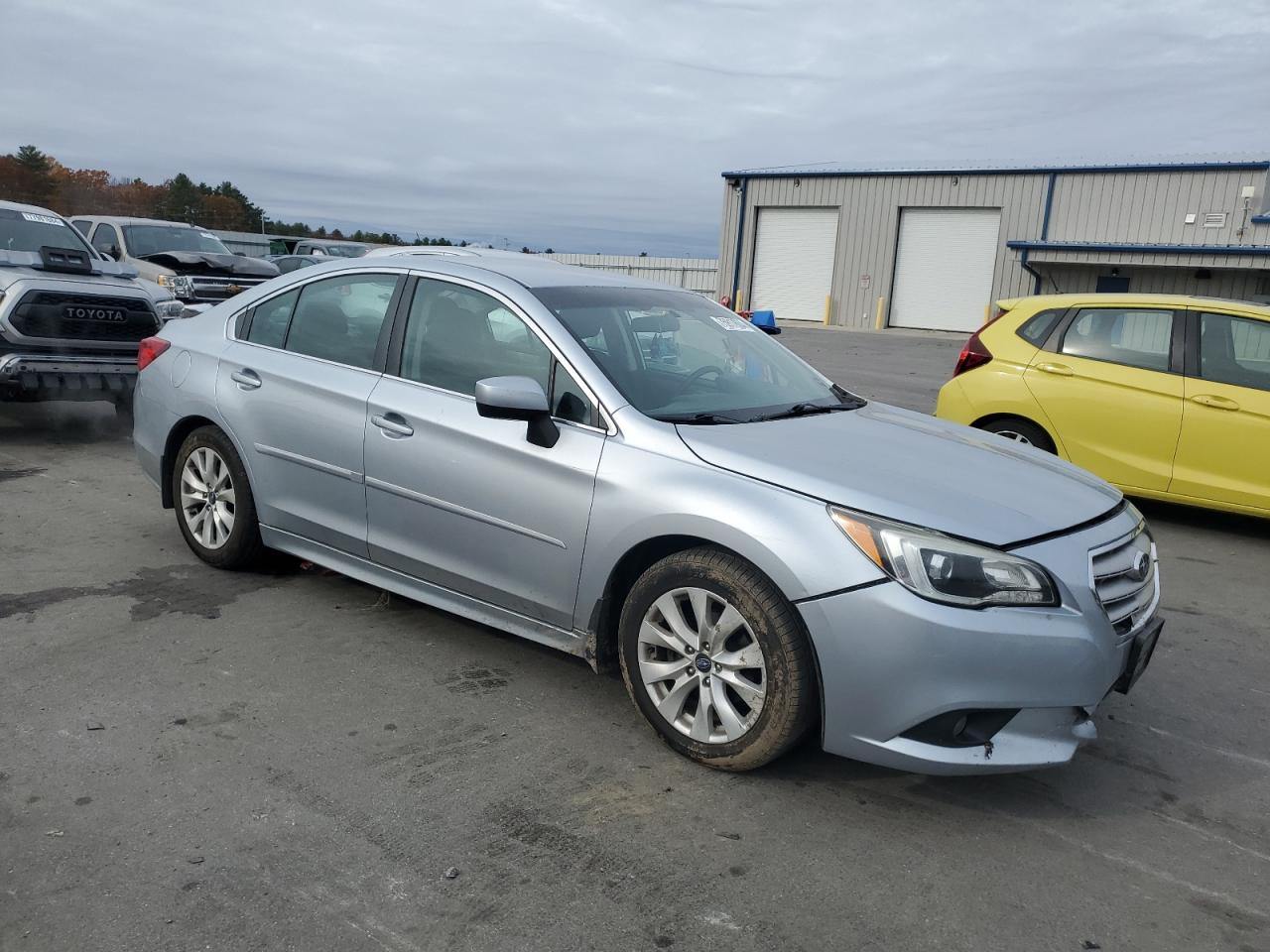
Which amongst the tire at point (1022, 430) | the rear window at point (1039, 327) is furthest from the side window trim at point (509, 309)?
the rear window at point (1039, 327)

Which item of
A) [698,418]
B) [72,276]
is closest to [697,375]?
[698,418]

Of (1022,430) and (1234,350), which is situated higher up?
(1234,350)

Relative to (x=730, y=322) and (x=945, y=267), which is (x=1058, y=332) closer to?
(x=730, y=322)

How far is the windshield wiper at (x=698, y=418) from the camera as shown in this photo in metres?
3.70

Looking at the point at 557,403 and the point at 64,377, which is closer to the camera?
the point at 557,403

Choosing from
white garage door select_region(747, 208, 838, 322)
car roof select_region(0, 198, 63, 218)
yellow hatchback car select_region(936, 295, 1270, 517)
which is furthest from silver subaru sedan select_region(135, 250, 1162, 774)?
white garage door select_region(747, 208, 838, 322)

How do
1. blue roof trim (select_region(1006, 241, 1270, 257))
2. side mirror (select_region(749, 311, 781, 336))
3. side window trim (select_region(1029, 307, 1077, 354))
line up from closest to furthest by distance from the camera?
1. side mirror (select_region(749, 311, 781, 336))
2. side window trim (select_region(1029, 307, 1077, 354))
3. blue roof trim (select_region(1006, 241, 1270, 257))

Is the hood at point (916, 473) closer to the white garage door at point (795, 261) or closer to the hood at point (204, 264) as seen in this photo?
the hood at point (204, 264)

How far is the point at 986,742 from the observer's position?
10.1 ft

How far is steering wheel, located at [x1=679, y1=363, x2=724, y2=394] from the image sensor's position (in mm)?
4035

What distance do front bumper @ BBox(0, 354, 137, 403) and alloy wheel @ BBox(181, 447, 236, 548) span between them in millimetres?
3668

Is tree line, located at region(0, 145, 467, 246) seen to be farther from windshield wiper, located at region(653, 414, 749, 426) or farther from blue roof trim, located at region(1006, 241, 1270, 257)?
windshield wiper, located at region(653, 414, 749, 426)

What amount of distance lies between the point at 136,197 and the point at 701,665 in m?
69.5

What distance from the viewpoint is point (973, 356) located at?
25.6 feet
